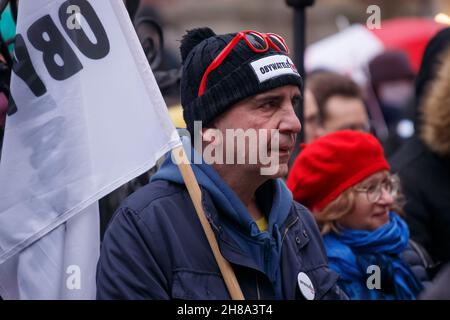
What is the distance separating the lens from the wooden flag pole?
3.05 metres

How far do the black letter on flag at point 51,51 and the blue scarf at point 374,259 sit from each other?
4.62 ft

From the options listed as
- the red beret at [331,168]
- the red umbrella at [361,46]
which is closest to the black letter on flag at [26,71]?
the red beret at [331,168]

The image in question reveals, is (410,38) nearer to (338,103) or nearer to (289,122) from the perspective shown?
(338,103)

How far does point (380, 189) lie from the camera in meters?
4.25

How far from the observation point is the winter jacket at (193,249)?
299 centimetres

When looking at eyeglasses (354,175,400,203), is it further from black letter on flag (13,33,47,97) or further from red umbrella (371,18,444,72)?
red umbrella (371,18,444,72)

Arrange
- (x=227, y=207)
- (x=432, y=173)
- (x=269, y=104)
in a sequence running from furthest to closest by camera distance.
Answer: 1. (x=432, y=173)
2. (x=269, y=104)
3. (x=227, y=207)

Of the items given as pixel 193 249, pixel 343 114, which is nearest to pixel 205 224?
pixel 193 249

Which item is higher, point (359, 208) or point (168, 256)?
point (168, 256)

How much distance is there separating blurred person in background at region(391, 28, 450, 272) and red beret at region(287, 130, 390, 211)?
460 mm

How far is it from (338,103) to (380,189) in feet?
6.18

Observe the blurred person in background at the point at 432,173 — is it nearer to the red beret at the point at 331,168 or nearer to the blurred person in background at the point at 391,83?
the red beret at the point at 331,168

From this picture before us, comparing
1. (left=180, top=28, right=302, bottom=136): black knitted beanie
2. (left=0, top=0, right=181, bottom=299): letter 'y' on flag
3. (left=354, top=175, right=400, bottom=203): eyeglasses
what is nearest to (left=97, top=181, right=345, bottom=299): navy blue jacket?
(left=0, top=0, right=181, bottom=299): letter 'y' on flag
